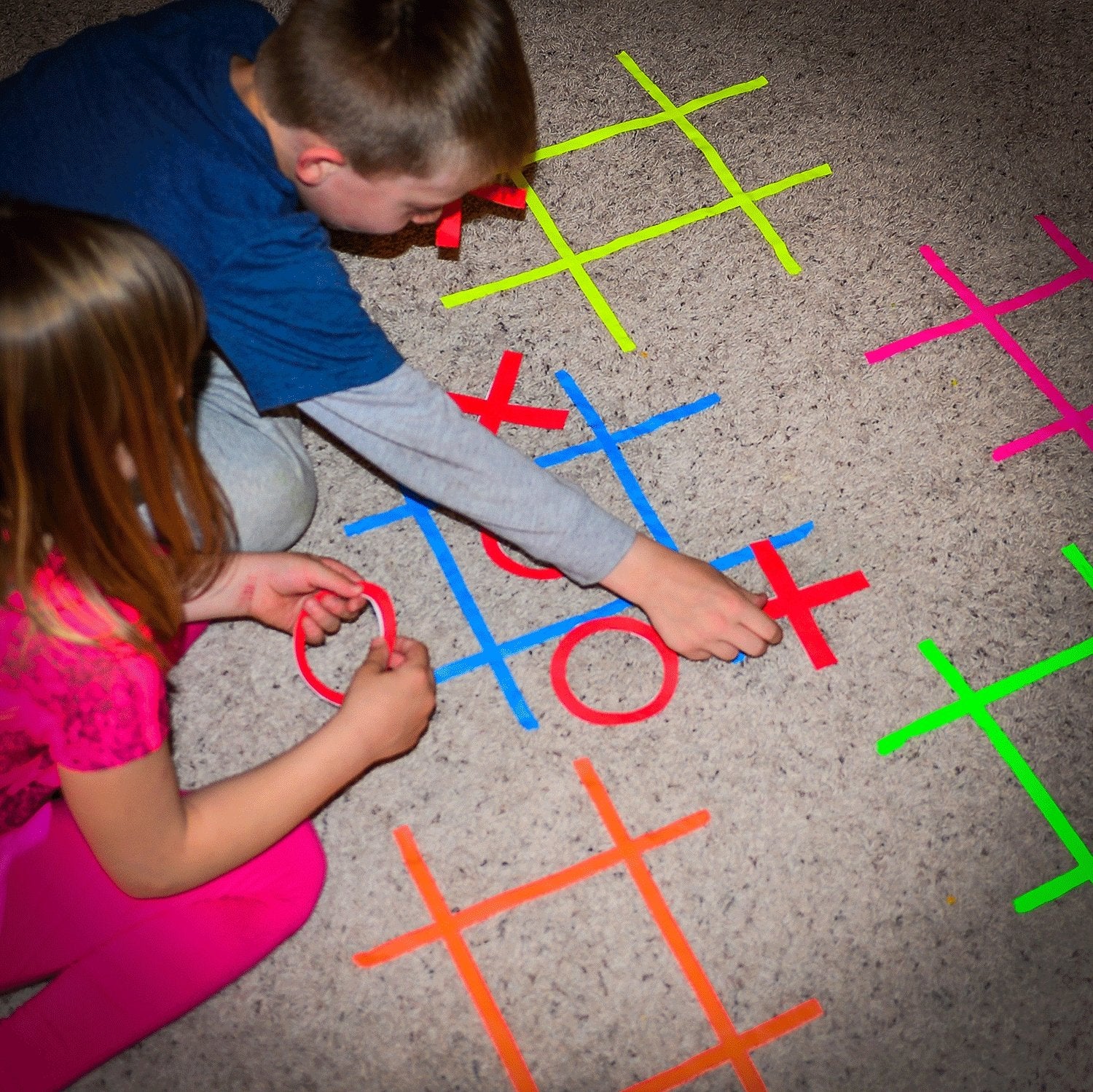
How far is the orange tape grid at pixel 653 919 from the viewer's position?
851mm

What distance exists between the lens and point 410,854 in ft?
3.01

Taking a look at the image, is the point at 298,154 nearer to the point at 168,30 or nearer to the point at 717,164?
the point at 168,30

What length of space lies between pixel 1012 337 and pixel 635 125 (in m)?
0.52

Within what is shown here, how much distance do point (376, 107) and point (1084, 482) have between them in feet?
2.67

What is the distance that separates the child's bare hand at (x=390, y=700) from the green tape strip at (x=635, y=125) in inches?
26.3

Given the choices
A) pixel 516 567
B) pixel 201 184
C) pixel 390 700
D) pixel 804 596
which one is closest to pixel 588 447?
pixel 516 567

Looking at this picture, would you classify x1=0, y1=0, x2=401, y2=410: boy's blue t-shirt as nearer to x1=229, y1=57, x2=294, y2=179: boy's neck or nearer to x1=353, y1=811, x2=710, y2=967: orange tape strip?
x1=229, y1=57, x2=294, y2=179: boy's neck

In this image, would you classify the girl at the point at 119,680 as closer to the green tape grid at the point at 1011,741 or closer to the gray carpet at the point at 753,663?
the gray carpet at the point at 753,663

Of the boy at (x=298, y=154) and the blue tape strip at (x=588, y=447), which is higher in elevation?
the boy at (x=298, y=154)

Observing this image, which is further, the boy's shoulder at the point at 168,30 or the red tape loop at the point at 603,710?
the red tape loop at the point at 603,710

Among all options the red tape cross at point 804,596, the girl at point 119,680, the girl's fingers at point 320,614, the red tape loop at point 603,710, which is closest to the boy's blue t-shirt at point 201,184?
the girl at point 119,680

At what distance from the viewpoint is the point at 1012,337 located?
119 centimetres

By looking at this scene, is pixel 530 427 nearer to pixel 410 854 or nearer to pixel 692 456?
pixel 692 456

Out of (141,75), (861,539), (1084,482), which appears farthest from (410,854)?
(1084,482)
